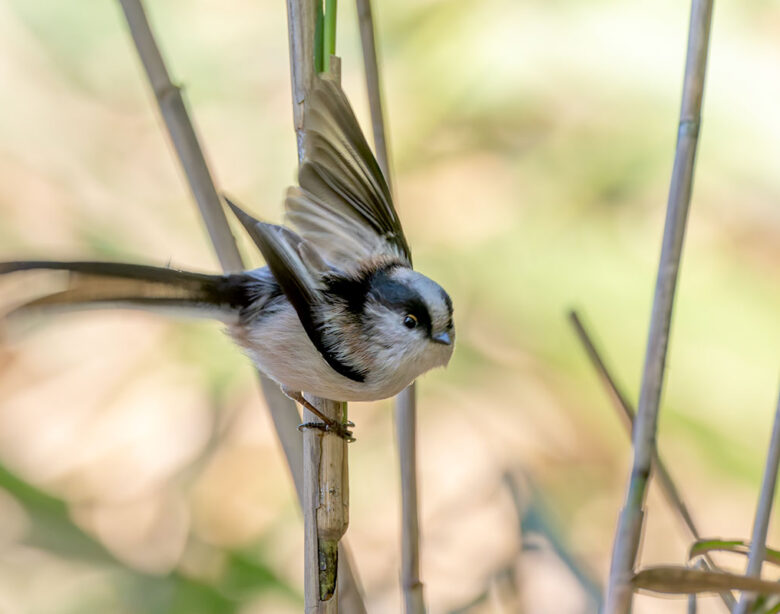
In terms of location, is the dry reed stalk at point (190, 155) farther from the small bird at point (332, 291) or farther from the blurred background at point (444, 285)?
the blurred background at point (444, 285)

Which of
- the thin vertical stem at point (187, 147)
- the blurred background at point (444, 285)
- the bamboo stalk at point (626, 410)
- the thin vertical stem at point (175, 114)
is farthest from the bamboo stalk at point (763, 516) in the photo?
the blurred background at point (444, 285)

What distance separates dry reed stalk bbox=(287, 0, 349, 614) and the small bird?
0.12 ft

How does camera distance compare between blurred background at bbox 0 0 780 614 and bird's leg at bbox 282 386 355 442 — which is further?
blurred background at bbox 0 0 780 614

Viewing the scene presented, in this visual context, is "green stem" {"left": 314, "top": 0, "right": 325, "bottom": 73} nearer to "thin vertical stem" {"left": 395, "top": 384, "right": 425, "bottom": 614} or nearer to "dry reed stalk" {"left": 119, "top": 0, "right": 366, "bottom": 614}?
"dry reed stalk" {"left": 119, "top": 0, "right": 366, "bottom": 614}

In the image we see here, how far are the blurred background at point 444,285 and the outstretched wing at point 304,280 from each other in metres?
0.59

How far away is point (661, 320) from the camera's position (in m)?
0.56

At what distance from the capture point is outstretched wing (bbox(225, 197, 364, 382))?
681 mm

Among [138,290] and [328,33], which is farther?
[328,33]

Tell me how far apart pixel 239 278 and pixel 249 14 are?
925mm

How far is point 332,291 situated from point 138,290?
0.64ft

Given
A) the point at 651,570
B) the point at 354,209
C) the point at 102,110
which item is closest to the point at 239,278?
the point at 354,209

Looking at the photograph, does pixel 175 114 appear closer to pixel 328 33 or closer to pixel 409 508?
pixel 328 33

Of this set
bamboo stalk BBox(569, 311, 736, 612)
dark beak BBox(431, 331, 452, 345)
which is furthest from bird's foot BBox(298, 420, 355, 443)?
bamboo stalk BBox(569, 311, 736, 612)

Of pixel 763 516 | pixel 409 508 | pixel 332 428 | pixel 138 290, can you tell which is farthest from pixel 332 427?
pixel 763 516
